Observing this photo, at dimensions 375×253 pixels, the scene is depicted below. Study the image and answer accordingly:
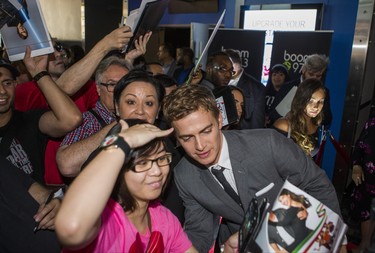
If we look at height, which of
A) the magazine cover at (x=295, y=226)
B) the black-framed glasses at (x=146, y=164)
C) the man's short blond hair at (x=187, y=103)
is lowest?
the magazine cover at (x=295, y=226)

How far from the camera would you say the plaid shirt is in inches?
78.8

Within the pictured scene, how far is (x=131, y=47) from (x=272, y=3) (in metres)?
3.76

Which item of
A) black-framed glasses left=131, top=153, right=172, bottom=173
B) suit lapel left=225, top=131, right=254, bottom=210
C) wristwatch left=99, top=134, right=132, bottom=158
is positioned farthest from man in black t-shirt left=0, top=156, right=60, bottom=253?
suit lapel left=225, top=131, right=254, bottom=210

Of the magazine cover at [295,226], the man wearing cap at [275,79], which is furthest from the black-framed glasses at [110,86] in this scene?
the man wearing cap at [275,79]

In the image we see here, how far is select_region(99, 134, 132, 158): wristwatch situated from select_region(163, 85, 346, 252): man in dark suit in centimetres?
66

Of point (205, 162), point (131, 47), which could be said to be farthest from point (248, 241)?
point (131, 47)

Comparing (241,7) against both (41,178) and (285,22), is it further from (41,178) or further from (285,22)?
(41,178)

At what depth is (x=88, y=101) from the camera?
278 centimetres

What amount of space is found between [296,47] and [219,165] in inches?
140

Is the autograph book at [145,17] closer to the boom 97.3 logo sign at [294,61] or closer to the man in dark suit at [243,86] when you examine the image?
the man in dark suit at [243,86]

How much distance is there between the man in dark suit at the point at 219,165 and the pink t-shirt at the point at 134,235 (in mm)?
358

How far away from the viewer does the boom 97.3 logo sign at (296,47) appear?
15.4ft

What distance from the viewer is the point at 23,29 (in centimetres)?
197

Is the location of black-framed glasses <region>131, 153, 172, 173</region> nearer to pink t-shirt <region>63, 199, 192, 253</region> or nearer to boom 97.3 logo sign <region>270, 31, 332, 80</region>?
pink t-shirt <region>63, 199, 192, 253</region>
